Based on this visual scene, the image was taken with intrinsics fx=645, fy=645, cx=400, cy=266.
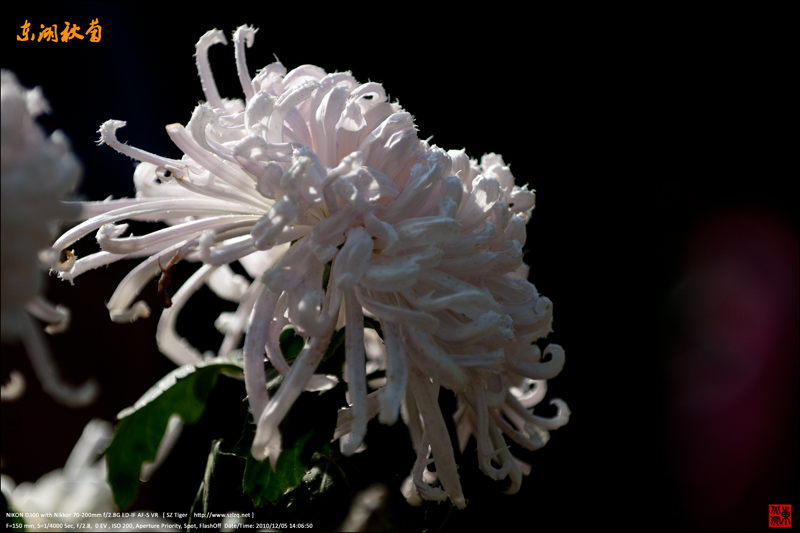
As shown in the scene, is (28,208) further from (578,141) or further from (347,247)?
(578,141)

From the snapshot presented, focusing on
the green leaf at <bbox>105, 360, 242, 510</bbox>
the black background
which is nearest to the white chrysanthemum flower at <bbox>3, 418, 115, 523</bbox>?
the green leaf at <bbox>105, 360, 242, 510</bbox>

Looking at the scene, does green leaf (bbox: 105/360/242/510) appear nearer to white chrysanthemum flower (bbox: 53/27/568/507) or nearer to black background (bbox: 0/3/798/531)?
white chrysanthemum flower (bbox: 53/27/568/507)

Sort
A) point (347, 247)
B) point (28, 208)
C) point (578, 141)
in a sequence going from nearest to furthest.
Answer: point (28, 208) < point (347, 247) < point (578, 141)

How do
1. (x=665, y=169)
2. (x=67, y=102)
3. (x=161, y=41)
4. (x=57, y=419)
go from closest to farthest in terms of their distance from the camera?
(x=57, y=419)
(x=67, y=102)
(x=161, y=41)
(x=665, y=169)

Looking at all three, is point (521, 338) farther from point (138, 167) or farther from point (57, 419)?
point (57, 419)

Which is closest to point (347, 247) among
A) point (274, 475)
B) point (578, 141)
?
point (274, 475)

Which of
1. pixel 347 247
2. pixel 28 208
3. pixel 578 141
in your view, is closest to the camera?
pixel 28 208

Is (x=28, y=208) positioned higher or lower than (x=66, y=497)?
higher

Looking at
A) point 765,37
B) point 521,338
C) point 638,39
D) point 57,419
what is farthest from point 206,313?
point 765,37
